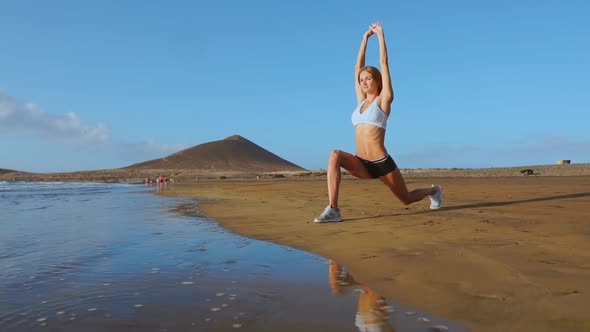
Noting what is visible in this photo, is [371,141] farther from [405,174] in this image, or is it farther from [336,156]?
[405,174]

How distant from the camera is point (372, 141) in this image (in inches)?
210

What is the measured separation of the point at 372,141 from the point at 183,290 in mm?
3464

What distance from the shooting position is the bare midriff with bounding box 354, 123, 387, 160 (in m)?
5.32

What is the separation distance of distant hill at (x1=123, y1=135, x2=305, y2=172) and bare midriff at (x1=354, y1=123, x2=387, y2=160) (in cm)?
5388

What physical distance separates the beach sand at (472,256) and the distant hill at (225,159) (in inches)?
2132

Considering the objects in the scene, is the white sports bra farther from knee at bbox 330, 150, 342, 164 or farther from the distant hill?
the distant hill

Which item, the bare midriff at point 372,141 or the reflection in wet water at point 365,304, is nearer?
the reflection in wet water at point 365,304

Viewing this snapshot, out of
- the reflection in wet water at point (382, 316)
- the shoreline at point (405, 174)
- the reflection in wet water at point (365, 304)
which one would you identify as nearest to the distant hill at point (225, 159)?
the shoreline at point (405, 174)

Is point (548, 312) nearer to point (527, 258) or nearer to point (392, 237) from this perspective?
point (527, 258)

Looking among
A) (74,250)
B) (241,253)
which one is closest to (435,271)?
(241,253)

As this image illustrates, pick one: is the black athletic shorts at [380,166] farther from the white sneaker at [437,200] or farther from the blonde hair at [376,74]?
the white sneaker at [437,200]

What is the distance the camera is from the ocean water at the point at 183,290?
1.88m

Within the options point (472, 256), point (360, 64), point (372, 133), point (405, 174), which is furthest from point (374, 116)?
point (405, 174)

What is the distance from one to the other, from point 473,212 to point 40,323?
5.16m
